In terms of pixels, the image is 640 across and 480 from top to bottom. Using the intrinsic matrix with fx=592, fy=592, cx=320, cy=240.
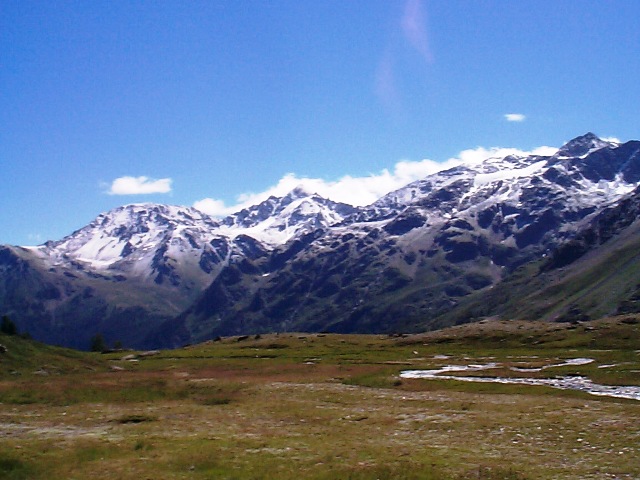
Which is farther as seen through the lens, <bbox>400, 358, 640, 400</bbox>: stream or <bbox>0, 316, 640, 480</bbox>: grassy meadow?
<bbox>400, 358, 640, 400</bbox>: stream

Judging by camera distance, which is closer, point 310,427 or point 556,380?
point 310,427

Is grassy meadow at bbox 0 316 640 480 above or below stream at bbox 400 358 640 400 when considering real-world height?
above

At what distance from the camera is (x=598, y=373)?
7269cm

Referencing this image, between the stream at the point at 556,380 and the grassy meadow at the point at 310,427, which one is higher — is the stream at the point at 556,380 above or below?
below

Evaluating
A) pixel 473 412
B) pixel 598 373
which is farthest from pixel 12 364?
pixel 598 373

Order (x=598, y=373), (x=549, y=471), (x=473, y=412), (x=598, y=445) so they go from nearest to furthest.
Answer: (x=549, y=471) → (x=598, y=445) → (x=473, y=412) → (x=598, y=373)

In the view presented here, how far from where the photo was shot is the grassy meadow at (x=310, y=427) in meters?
31.2

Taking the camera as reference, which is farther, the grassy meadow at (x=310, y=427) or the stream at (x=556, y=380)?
the stream at (x=556, y=380)

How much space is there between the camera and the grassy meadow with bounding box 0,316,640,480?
31172 millimetres

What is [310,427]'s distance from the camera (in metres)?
43.2

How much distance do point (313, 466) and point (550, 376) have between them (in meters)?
52.0

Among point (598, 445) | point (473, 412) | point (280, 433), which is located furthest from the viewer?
point (473, 412)

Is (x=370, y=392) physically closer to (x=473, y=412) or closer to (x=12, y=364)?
(x=473, y=412)

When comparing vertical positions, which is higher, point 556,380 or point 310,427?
point 310,427
